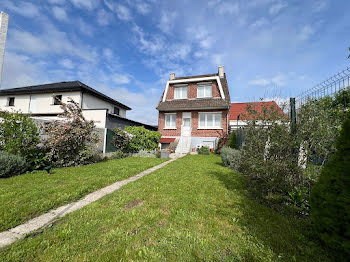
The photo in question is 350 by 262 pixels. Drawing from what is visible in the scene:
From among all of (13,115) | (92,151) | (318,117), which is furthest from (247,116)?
(13,115)

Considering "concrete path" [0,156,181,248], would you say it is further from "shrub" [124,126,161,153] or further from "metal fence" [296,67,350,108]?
"shrub" [124,126,161,153]

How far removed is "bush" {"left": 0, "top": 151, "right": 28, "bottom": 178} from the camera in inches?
189

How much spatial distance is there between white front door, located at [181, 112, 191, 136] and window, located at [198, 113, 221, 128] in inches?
47.9

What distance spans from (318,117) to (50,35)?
12563mm

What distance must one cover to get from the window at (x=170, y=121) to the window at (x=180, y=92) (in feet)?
7.72

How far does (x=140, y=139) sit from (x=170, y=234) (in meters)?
9.63

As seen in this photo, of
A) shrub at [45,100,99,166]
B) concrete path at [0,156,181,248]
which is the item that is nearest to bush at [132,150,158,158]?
shrub at [45,100,99,166]

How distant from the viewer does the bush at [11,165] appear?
4.79m

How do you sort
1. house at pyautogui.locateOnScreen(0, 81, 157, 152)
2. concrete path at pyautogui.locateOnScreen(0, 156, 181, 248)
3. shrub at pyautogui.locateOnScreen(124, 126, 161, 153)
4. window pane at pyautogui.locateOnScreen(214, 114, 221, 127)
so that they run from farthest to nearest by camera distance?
house at pyautogui.locateOnScreen(0, 81, 157, 152) → window pane at pyautogui.locateOnScreen(214, 114, 221, 127) → shrub at pyautogui.locateOnScreen(124, 126, 161, 153) → concrete path at pyautogui.locateOnScreen(0, 156, 181, 248)

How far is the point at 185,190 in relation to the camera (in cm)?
401

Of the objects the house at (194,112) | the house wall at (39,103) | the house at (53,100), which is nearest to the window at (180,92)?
the house at (194,112)

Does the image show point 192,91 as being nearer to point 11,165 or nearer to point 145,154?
point 145,154

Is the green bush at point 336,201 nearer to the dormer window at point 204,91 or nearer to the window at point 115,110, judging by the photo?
the dormer window at point 204,91

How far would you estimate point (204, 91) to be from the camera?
16.6 meters
